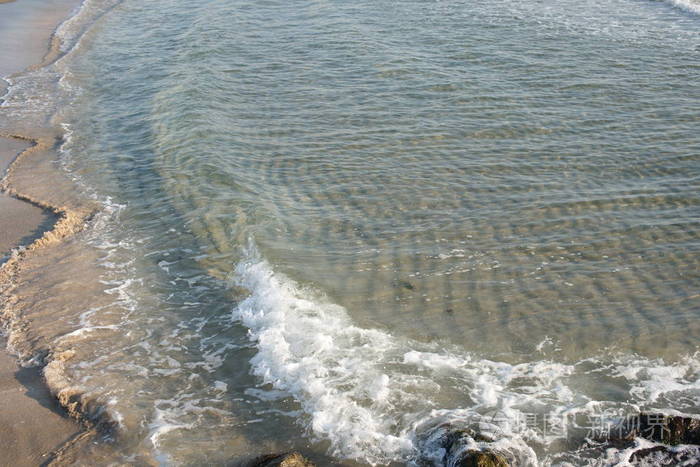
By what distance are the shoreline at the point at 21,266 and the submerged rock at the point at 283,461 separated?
6.35 feet

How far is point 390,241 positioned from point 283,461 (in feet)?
14.6

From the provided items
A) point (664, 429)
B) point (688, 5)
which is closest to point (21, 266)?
point (664, 429)

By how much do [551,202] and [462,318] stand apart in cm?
340

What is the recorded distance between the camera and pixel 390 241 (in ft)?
31.0

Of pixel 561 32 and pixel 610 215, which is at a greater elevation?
pixel 561 32

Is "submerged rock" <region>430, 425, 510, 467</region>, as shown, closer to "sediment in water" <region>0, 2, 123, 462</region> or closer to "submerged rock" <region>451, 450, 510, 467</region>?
"submerged rock" <region>451, 450, 510, 467</region>

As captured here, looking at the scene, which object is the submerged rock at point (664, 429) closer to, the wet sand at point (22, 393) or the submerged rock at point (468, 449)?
the submerged rock at point (468, 449)

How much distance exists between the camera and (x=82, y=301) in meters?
8.57

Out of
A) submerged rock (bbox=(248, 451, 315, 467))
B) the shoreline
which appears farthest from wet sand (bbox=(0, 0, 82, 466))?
submerged rock (bbox=(248, 451, 315, 467))

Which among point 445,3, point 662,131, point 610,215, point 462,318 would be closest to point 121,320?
point 462,318

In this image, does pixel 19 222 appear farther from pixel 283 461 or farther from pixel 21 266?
pixel 283 461

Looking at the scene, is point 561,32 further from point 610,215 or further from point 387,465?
point 387,465

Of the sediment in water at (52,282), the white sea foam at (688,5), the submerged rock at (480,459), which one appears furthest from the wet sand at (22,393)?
the white sea foam at (688,5)

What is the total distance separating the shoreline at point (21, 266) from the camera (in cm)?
624
